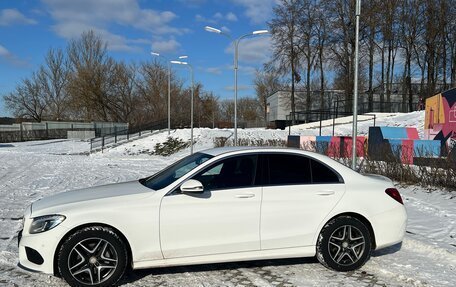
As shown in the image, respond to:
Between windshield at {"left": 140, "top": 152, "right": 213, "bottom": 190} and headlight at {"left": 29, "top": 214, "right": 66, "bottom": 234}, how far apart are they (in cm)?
111

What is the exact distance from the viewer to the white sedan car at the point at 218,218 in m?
4.59

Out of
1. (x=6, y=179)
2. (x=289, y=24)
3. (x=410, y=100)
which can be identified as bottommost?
(x=6, y=179)

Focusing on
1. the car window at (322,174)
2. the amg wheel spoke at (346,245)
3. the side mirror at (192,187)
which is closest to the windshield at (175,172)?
the side mirror at (192,187)

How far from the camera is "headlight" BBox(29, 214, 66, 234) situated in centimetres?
453

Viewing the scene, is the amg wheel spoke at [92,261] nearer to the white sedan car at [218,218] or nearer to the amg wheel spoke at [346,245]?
the white sedan car at [218,218]

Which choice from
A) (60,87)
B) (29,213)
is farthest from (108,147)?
(60,87)

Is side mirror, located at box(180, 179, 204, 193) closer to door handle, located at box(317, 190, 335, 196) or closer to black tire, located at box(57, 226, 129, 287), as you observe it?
black tire, located at box(57, 226, 129, 287)

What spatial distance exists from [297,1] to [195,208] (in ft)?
168

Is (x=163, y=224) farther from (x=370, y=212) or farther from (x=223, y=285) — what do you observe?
(x=370, y=212)

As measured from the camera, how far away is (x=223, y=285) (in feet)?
15.8

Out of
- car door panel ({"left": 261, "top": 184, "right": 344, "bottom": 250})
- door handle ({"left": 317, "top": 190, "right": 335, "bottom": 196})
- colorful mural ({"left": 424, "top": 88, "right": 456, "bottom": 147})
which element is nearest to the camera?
car door panel ({"left": 261, "top": 184, "right": 344, "bottom": 250})

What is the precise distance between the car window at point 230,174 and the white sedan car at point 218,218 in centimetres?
1

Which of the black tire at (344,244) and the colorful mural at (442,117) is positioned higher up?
the colorful mural at (442,117)

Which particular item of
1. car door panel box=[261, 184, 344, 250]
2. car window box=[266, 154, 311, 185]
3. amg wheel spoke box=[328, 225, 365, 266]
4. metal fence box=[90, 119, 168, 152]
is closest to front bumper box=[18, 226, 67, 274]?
car door panel box=[261, 184, 344, 250]
